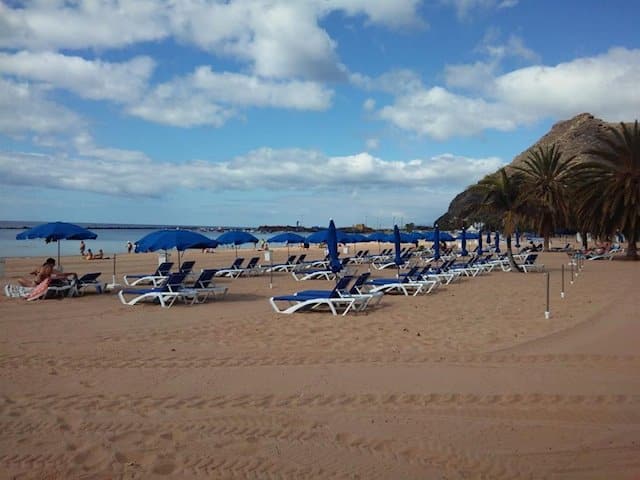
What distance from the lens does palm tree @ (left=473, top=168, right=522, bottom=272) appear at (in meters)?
19.7

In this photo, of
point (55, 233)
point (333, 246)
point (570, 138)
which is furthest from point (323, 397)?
point (570, 138)

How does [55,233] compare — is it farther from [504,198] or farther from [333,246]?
[504,198]

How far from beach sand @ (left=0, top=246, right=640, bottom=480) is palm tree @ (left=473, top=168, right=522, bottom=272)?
10.8 m

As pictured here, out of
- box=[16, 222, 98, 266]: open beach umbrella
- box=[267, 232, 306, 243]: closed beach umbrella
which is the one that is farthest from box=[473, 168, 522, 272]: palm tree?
box=[16, 222, 98, 266]: open beach umbrella

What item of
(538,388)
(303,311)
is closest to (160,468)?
(538,388)

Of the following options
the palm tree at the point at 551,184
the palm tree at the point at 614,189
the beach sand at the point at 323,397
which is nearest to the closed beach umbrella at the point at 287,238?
the palm tree at the point at 614,189

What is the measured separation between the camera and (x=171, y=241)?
43.4ft

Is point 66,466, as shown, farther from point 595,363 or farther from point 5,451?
point 595,363

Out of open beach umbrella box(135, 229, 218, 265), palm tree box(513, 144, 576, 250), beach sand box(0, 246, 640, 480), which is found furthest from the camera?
palm tree box(513, 144, 576, 250)

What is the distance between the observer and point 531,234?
68062 millimetres

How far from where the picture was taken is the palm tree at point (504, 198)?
19.7 m

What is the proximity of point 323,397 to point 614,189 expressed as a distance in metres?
25.4

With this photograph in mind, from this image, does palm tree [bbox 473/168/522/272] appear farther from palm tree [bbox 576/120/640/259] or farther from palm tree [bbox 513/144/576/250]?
palm tree [bbox 513/144/576/250]

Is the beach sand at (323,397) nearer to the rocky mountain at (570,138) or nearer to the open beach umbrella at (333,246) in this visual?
the open beach umbrella at (333,246)
